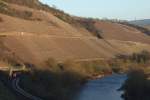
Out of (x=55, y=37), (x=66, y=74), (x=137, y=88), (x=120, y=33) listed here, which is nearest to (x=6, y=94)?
(x=137, y=88)

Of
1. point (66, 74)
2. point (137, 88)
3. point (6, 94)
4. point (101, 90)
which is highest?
point (137, 88)

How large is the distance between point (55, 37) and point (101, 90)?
4225 centimetres

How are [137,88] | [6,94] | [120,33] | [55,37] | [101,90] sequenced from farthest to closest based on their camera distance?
[120,33] < [55,37] < [101,90] < [6,94] < [137,88]

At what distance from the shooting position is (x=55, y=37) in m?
114

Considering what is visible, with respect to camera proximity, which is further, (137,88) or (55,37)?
(55,37)

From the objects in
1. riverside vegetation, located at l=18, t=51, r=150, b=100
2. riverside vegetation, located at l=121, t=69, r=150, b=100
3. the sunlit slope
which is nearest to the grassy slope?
riverside vegetation, located at l=18, t=51, r=150, b=100

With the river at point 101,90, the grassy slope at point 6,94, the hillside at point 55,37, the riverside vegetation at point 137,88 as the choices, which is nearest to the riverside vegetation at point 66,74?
the river at point 101,90

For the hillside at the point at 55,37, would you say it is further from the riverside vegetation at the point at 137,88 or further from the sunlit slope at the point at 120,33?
the riverside vegetation at the point at 137,88

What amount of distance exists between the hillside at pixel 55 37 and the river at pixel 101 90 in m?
11.8

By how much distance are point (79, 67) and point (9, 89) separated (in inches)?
1290

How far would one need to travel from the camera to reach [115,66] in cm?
10619

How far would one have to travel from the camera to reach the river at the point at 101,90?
214 ft

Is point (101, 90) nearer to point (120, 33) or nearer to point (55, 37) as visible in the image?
point (55, 37)

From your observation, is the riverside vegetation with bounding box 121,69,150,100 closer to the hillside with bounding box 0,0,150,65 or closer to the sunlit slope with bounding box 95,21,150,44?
the hillside with bounding box 0,0,150,65
